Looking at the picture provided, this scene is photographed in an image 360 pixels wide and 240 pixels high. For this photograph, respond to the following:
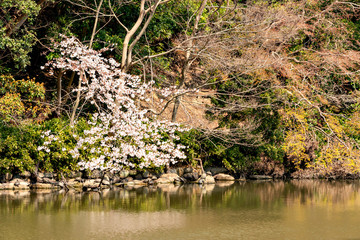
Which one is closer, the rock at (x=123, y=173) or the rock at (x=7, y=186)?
the rock at (x=7, y=186)

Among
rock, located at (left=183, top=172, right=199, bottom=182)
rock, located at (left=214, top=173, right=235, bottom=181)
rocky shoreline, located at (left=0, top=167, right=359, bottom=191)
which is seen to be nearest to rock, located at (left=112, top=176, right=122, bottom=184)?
rocky shoreline, located at (left=0, top=167, right=359, bottom=191)

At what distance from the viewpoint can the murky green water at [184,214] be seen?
8.34 m

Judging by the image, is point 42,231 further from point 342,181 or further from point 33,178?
point 342,181

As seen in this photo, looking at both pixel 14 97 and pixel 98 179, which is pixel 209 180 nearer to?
pixel 98 179

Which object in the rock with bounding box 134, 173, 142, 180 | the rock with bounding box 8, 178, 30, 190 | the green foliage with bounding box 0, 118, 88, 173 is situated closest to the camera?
the green foliage with bounding box 0, 118, 88, 173

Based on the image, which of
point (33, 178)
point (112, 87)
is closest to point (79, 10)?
point (112, 87)

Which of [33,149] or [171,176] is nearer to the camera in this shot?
[33,149]

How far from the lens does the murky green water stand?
834 centimetres

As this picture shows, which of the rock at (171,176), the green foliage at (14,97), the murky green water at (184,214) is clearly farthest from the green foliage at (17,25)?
the rock at (171,176)

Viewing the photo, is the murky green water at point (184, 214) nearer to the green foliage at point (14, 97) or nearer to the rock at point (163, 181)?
the rock at point (163, 181)

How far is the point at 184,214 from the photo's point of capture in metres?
10.3

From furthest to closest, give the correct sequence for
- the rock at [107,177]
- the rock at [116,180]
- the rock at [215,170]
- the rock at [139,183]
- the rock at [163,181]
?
the rock at [215,170]
the rock at [163,181]
the rock at [139,183]
the rock at [116,180]
the rock at [107,177]

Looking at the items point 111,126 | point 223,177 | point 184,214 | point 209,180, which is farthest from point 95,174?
point 184,214

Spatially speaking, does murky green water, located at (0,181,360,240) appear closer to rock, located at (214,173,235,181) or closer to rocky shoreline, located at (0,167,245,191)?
rocky shoreline, located at (0,167,245,191)
